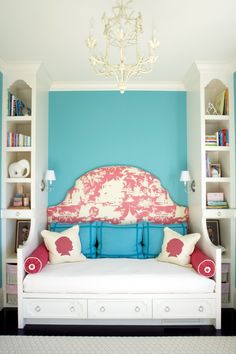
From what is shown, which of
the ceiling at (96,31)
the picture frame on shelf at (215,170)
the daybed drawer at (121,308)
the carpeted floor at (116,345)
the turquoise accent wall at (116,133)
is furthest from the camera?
the turquoise accent wall at (116,133)

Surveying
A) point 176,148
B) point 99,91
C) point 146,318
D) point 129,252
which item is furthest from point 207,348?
point 99,91

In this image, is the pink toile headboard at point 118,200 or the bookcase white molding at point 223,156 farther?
the pink toile headboard at point 118,200

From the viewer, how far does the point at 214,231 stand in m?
3.45

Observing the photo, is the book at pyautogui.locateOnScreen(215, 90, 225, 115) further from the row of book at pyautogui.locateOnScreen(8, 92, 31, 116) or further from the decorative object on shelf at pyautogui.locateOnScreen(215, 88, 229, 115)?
the row of book at pyautogui.locateOnScreen(8, 92, 31, 116)

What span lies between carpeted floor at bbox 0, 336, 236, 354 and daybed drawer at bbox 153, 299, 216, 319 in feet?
0.70

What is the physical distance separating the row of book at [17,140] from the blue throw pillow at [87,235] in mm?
1011

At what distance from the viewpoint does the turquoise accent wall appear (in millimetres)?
3656

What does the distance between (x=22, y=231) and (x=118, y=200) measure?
122 centimetres

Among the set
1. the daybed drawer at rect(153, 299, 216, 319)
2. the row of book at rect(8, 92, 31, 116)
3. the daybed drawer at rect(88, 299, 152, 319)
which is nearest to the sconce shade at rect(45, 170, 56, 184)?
the row of book at rect(8, 92, 31, 116)

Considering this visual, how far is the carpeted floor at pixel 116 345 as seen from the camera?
2.32 meters

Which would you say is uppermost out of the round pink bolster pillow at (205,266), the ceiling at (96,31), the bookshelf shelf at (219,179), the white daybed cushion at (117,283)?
the ceiling at (96,31)

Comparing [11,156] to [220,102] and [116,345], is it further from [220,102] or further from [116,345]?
[220,102]

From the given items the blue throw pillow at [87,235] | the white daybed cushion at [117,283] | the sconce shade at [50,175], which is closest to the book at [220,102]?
the white daybed cushion at [117,283]

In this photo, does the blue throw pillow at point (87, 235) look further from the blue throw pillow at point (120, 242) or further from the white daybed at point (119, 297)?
the white daybed at point (119, 297)
